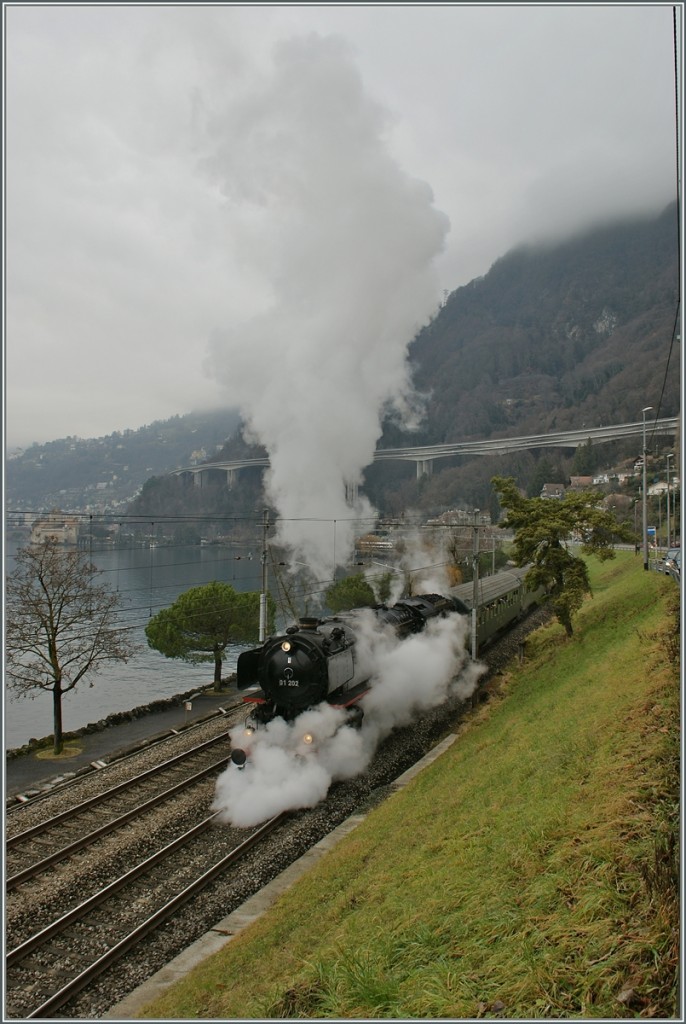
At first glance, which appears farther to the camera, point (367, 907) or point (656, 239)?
point (656, 239)

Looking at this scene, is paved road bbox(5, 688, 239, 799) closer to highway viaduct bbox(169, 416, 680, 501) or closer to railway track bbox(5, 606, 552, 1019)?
railway track bbox(5, 606, 552, 1019)

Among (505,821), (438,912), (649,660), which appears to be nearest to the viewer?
(438,912)

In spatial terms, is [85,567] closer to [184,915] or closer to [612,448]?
[184,915]

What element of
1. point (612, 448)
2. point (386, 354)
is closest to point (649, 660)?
point (386, 354)

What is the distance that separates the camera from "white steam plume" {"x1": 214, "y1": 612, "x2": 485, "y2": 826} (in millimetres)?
9188

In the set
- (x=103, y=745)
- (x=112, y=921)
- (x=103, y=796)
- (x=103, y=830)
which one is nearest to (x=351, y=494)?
(x=103, y=745)

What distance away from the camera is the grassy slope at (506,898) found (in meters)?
3.17

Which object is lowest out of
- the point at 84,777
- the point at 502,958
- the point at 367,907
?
the point at 84,777

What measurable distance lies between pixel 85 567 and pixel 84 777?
22.7 feet

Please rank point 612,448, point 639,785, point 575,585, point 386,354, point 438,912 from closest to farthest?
point 438,912
point 639,785
point 575,585
point 386,354
point 612,448

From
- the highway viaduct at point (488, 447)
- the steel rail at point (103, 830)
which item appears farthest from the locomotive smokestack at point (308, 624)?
the highway viaduct at point (488, 447)

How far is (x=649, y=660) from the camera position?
8.88m

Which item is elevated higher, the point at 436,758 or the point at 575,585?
the point at 575,585

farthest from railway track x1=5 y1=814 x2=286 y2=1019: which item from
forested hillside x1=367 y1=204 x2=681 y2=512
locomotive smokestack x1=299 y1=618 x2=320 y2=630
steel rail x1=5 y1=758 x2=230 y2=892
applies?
forested hillside x1=367 y1=204 x2=681 y2=512
